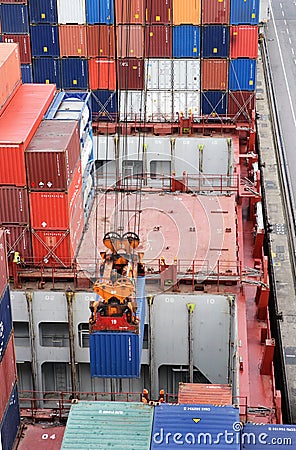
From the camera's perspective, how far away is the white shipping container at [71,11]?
171ft

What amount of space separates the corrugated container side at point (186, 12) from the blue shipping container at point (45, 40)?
6.88 metres

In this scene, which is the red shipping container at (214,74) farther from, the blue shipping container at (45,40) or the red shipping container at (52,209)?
the red shipping container at (52,209)

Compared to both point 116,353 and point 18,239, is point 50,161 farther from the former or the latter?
point 116,353

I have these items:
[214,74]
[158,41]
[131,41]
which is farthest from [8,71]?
[214,74]

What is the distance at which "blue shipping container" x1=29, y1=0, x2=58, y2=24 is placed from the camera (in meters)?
52.2

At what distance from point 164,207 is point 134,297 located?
12.9 metres

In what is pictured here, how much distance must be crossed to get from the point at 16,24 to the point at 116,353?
26.5 m

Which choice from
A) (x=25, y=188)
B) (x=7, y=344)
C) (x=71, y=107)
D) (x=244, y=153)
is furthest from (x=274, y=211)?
(x=7, y=344)

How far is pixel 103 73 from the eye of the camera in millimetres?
53906

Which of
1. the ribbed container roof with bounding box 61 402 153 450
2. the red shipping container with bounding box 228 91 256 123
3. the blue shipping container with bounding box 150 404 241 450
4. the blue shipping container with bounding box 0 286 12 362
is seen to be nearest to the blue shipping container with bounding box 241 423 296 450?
the blue shipping container with bounding box 150 404 241 450

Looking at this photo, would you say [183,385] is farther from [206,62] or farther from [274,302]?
[206,62]

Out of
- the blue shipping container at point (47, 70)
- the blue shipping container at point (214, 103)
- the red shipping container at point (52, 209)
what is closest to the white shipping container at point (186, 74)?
the blue shipping container at point (214, 103)

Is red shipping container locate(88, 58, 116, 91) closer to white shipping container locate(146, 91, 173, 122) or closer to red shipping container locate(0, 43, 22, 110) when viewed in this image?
white shipping container locate(146, 91, 173, 122)

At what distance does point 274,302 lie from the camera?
154 feet
